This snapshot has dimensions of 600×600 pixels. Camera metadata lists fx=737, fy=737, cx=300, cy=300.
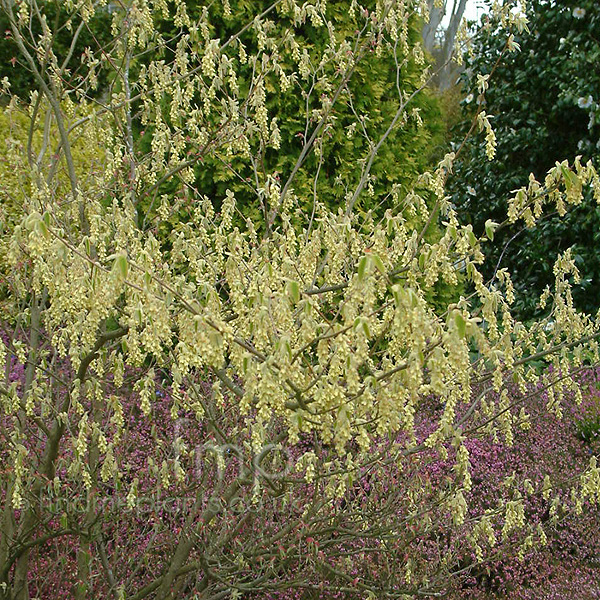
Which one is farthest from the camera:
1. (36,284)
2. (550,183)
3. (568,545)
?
(568,545)

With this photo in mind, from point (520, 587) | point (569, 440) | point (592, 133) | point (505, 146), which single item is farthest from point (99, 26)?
point (520, 587)

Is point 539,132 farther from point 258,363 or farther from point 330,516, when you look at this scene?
point 258,363

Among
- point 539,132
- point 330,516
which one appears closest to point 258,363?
point 330,516

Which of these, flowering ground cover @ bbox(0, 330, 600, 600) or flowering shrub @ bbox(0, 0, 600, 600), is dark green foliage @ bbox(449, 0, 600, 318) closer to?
flowering ground cover @ bbox(0, 330, 600, 600)

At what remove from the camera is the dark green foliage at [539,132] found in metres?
7.61

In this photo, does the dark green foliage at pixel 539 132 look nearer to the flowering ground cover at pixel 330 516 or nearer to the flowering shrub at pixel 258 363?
the flowering ground cover at pixel 330 516

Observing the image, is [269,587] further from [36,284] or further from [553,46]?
[553,46]

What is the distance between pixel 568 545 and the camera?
15.0 feet

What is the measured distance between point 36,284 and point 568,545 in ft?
11.9

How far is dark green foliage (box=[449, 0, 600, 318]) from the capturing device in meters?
7.61

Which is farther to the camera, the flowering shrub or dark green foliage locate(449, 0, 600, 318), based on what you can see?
dark green foliage locate(449, 0, 600, 318)

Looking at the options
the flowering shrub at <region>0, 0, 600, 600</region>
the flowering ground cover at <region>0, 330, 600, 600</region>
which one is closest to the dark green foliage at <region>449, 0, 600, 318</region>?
the flowering ground cover at <region>0, 330, 600, 600</region>

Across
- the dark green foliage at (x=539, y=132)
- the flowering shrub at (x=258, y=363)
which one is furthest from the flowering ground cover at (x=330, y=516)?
the dark green foliage at (x=539, y=132)

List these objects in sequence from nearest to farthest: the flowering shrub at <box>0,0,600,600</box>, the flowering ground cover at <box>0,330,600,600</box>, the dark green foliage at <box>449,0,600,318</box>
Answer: the flowering shrub at <box>0,0,600,600</box>
the flowering ground cover at <box>0,330,600,600</box>
the dark green foliage at <box>449,0,600,318</box>
